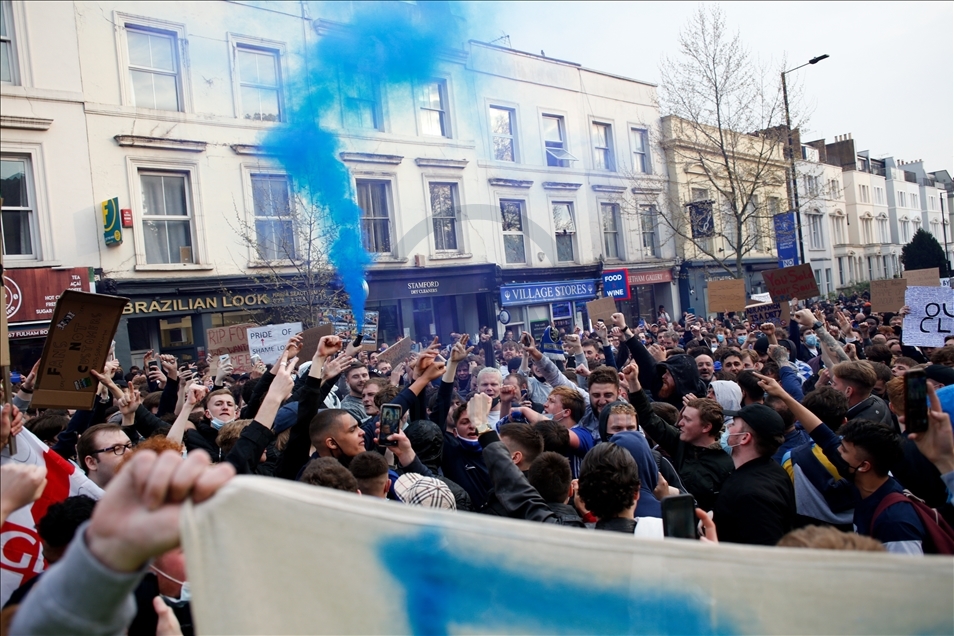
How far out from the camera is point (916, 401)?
2.78 m

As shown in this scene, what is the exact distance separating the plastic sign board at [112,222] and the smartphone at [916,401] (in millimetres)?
14220

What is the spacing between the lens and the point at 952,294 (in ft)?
22.4

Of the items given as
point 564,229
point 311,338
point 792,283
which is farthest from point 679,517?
point 564,229

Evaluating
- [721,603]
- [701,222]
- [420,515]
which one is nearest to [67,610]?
[420,515]

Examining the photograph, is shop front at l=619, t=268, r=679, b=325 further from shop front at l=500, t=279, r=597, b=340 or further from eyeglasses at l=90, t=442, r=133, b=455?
eyeglasses at l=90, t=442, r=133, b=455

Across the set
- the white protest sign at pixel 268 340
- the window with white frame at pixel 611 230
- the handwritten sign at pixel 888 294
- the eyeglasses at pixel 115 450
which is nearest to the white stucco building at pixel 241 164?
the window with white frame at pixel 611 230

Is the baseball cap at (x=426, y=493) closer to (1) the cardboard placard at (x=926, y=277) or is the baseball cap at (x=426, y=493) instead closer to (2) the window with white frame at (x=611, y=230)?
(1) the cardboard placard at (x=926, y=277)

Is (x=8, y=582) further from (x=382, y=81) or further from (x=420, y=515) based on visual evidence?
(x=382, y=81)

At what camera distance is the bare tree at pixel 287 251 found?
15.4 metres

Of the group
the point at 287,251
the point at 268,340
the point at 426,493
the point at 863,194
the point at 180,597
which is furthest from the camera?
the point at 863,194

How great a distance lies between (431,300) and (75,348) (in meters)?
16.0

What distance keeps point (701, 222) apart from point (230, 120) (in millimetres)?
17589

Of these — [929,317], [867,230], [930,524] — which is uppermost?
[867,230]

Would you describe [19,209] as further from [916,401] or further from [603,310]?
[916,401]
